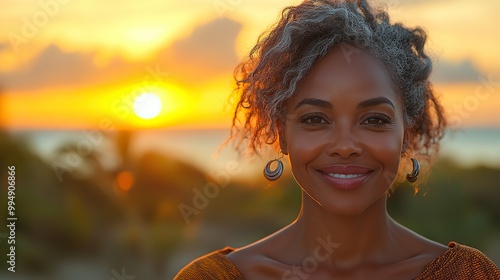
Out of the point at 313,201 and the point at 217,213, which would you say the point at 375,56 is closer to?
the point at 313,201

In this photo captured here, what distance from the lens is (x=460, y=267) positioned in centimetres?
304

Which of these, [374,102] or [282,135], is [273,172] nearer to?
[282,135]

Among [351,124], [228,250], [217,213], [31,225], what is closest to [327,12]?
[351,124]

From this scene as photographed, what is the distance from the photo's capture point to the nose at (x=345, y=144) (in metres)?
2.81

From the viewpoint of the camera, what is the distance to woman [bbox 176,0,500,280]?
2861 mm

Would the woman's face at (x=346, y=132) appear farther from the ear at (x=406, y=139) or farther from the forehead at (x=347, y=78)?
the ear at (x=406, y=139)

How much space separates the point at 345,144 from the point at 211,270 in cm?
Answer: 82

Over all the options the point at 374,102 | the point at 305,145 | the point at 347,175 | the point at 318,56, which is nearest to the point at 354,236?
the point at 347,175

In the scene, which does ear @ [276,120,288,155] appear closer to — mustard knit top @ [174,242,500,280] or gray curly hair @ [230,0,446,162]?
gray curly hair @ [230,0,446,162]

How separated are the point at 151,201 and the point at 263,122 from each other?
6.75 metres

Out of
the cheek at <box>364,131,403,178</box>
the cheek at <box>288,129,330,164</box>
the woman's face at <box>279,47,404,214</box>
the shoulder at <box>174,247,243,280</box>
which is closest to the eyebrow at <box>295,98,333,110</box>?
the woman's face at <box>279,47,404,214</box>

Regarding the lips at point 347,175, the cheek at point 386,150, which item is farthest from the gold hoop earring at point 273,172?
the cheek at point 386,150

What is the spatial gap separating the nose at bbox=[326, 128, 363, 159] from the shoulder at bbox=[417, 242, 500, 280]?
612 millimetres

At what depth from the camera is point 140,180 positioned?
9.64 meters
